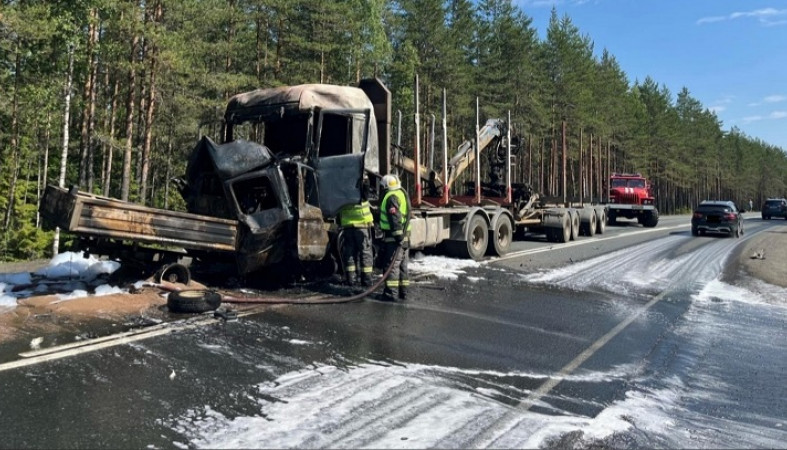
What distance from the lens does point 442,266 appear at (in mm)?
11039

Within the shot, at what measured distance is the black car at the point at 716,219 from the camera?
22.1 m

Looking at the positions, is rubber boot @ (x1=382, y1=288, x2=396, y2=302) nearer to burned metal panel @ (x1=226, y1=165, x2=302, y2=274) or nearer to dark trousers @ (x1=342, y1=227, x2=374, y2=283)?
dark trousers @ (x1=342, y1=227, x2=374, y2=283)

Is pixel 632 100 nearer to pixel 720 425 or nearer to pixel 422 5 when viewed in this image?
pixel 422 5

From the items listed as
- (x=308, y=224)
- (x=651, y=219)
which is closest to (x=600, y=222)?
(x=651, y=219)

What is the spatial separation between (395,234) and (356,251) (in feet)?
2.27

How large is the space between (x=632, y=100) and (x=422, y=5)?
3870 centimetres

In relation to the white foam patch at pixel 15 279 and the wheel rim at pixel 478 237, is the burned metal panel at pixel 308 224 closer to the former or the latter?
the white foam patch at pixel 15 279

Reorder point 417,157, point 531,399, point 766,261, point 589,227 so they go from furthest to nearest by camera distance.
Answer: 1. point 589,227
2. point 766,261
3. point 417,157
4. point 531,399

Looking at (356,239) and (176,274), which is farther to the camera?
(356,239)

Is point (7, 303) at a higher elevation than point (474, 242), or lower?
lower

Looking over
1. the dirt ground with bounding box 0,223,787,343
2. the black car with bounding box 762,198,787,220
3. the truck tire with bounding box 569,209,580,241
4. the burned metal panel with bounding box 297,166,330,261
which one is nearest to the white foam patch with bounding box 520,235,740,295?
the truck tire with bounding box 569,209,580,241

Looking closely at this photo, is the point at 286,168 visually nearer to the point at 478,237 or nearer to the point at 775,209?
the point at 478,237

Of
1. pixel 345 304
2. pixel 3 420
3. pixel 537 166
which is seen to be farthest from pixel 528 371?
pixel 537 166

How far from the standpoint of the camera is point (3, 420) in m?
3.28
